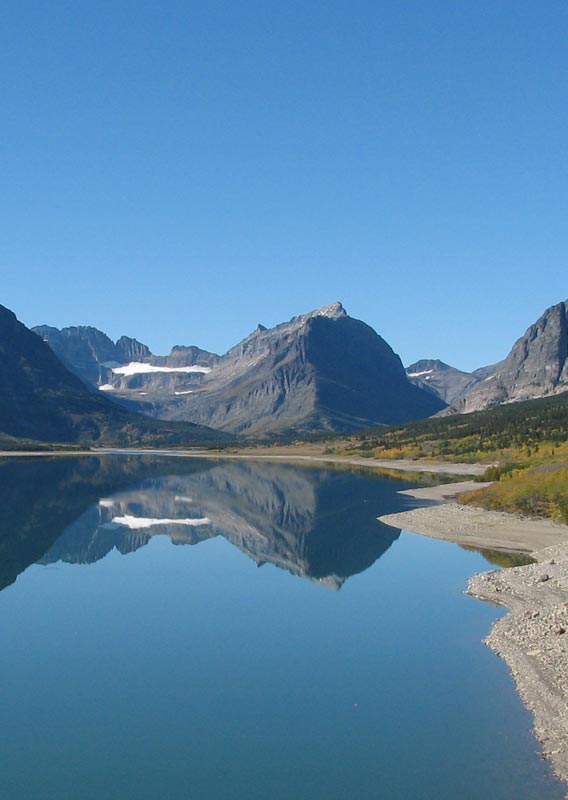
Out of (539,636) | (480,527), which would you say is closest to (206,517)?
(480,527)

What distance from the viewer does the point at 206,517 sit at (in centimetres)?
10262

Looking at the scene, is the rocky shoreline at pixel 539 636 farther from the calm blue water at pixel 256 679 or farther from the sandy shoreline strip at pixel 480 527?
the sandy shoreline strip at pixel 480 527

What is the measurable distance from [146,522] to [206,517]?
39.4 feet

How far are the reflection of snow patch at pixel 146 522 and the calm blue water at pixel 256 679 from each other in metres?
15.8

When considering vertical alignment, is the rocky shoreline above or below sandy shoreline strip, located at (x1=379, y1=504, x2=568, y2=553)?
below

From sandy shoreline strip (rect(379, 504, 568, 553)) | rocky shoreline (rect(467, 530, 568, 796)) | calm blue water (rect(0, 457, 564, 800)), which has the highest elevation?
sandy shoreline strip (rect(379, 504, 568, 553))

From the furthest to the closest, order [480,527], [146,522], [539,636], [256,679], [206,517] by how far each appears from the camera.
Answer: [206,517] < [146,522] < [480,527] < [539,636] < [256,679]

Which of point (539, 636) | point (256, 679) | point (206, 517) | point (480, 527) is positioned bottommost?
point (256, 679)

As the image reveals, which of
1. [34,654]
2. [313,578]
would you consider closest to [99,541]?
[313,578]

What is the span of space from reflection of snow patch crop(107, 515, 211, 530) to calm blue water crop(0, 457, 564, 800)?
15.8m

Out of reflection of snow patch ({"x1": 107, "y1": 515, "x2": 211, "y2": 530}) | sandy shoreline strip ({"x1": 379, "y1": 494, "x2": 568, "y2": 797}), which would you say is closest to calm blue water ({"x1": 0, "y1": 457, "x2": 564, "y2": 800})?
sandy shoreline strip ({"x1": 379, "y1": 494, "x2": 568, "y2": 797})

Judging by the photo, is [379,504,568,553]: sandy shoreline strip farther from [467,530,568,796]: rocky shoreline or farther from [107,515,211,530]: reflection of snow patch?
[107,515,211,530]: reflection of snow patch

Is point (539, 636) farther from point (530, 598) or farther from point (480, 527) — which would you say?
point (480, 527)

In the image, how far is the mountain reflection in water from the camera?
7000cm
